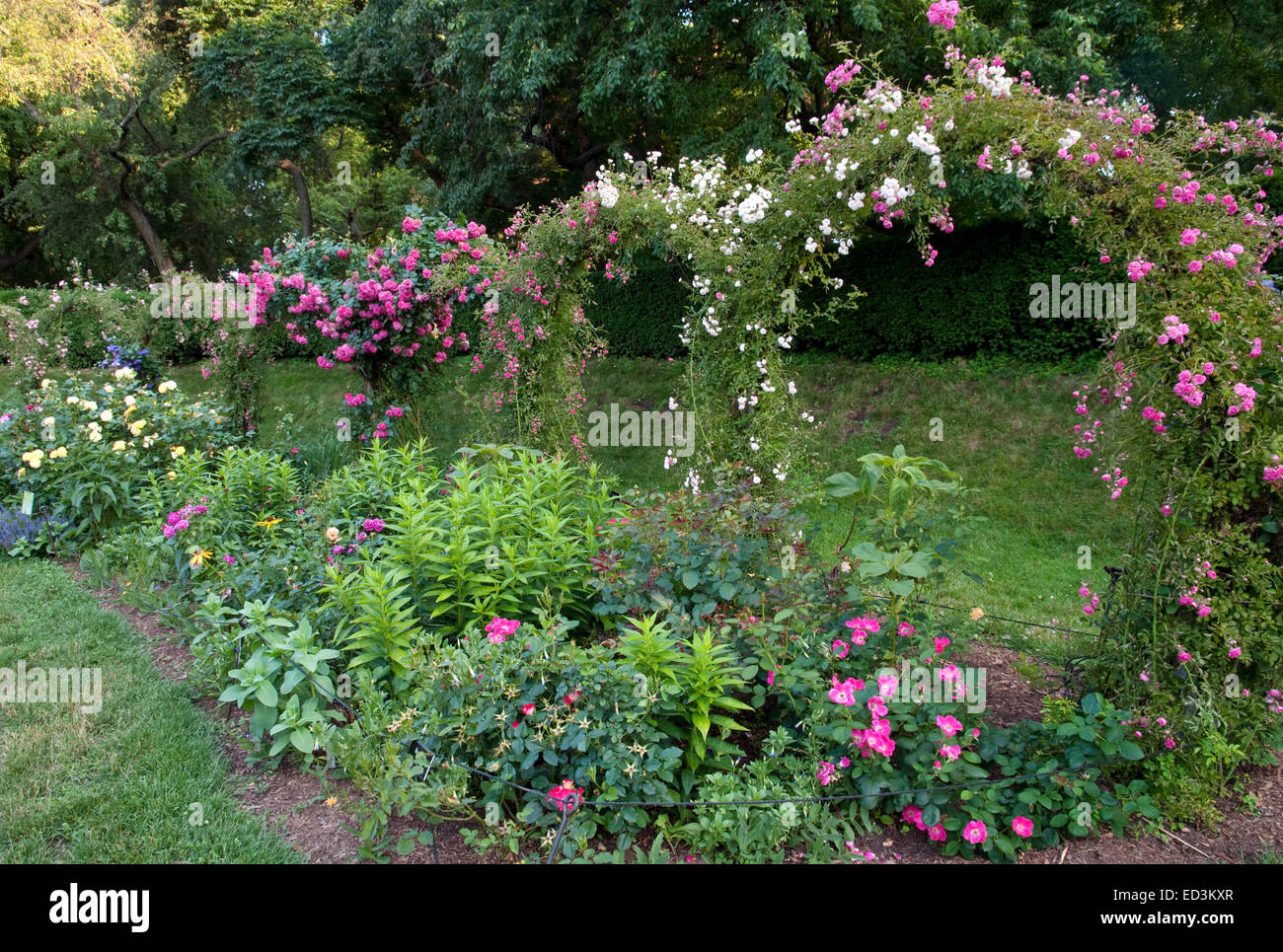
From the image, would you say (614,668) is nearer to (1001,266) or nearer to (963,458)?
(963,458)

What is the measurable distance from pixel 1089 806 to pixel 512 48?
1101 cm

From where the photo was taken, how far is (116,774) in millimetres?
3229

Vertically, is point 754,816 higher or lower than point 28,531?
lower

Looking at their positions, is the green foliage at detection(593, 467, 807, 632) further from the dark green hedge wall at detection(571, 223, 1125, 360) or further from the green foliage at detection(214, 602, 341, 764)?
the dark green hedge wall at detection(571, 223, 1125, 360)

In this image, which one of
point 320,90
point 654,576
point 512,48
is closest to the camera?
point 654,576

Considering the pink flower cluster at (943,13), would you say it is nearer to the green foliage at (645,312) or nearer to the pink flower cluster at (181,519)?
the pink flower cluster at (181,519)

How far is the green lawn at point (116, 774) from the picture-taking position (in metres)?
2.79

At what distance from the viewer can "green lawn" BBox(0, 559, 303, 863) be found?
2787mm

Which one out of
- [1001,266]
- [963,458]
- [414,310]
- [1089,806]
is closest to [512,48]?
[414,310]

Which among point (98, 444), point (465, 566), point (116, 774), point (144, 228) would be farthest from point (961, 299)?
point (144, 228)

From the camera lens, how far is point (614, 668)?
9.37 ft

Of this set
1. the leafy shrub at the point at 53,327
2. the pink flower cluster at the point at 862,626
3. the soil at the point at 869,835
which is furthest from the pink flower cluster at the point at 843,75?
the leafy shrub at the point at 53,327

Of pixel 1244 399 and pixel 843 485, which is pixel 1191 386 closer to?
pixel 1244 399
